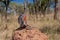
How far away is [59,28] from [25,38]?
730 cm

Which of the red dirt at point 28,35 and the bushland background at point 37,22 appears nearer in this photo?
the red dirt at point 28,35

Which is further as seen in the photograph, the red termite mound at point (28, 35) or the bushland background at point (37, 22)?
the bushland background at point (37, 22)

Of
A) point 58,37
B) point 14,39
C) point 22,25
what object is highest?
point 22,25

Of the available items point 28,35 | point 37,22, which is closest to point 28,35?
point 28,35

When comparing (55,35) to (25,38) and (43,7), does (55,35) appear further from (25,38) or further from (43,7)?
(43,7)

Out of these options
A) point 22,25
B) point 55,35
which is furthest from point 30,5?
point 22,25

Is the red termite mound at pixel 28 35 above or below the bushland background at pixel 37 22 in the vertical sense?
above

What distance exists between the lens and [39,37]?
753cm

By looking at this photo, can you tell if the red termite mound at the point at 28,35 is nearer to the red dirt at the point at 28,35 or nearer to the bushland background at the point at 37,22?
the red dirt at the point at 28,35

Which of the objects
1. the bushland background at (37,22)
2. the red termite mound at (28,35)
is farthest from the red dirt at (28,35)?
the bushland background at (37,22)

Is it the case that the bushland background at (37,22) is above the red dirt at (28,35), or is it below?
below

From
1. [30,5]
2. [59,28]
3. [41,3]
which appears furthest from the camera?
[30,5]

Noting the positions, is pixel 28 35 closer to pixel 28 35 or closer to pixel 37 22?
pixel 28 35

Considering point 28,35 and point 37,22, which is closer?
point 28,35
